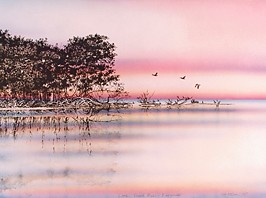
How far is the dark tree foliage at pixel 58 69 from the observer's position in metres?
4.50

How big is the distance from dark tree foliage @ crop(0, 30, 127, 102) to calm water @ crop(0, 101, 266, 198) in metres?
0.39

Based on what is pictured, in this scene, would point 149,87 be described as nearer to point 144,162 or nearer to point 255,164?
point 144,162

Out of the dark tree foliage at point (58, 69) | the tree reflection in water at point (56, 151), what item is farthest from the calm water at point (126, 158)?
the dark tree foliage at point (58, 69)

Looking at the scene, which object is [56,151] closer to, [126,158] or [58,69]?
[126,158]

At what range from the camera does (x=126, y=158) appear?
427 centimetres

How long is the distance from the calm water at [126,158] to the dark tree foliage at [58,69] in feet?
1.28

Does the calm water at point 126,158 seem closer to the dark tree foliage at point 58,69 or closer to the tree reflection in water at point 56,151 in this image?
the tree reflection in water at point 56,151

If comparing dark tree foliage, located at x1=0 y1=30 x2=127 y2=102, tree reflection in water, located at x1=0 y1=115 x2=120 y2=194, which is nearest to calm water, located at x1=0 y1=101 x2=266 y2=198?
tree reflection in water, located at x1=0 y1=115 x2=120 y2=194

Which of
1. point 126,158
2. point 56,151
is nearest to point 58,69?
point 56,151

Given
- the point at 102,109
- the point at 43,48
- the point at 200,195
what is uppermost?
the point at 43,48

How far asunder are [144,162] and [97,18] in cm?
100

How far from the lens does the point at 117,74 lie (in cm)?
450

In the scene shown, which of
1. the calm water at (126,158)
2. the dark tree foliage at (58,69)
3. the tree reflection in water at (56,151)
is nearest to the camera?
the calm water at (126,158)

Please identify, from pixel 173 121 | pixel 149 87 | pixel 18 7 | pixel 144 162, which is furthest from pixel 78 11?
pixel 173 121
